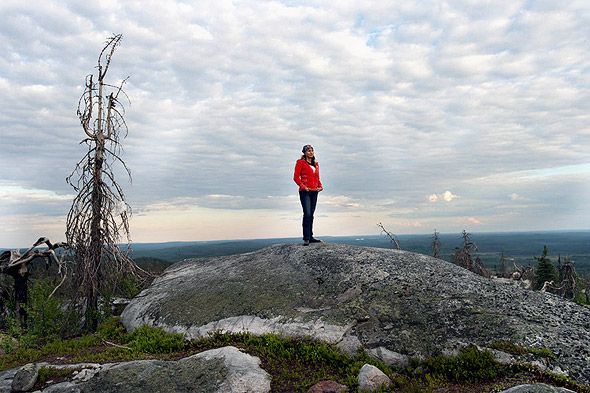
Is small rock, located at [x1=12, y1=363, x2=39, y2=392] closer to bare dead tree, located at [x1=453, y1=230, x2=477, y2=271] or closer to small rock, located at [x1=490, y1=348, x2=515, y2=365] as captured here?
small rock, located at [x1=490, y1=348, x2=515, y2=365]

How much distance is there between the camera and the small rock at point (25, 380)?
9291mm

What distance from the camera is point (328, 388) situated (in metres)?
8.88

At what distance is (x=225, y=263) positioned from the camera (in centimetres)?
1714

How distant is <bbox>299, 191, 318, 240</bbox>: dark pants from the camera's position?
16.0 m

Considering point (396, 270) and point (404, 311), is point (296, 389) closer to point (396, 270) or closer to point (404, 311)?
point (404, 311)

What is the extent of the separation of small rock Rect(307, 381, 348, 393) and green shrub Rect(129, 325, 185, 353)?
4.52 meters

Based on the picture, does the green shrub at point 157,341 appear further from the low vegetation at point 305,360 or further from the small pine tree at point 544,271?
the small pine tree at point 544,271

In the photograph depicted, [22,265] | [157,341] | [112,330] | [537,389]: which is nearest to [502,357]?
[537,389]

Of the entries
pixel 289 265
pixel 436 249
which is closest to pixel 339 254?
pixel 289 265

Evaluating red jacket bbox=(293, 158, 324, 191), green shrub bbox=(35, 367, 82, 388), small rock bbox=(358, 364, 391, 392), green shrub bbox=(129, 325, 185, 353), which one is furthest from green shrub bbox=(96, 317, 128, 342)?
small rock bbox=(358, 364, 391, 392)

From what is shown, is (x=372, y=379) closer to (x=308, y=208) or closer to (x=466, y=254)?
(x=308, y=208)

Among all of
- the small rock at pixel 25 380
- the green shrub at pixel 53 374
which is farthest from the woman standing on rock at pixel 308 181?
the small rock at pixel 25 380

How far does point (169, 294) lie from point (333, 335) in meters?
6.78

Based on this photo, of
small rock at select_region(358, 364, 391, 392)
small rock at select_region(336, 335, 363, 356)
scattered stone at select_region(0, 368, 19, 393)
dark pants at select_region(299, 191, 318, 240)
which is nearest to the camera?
small rock at select_region(358, 364, 391, 392)
